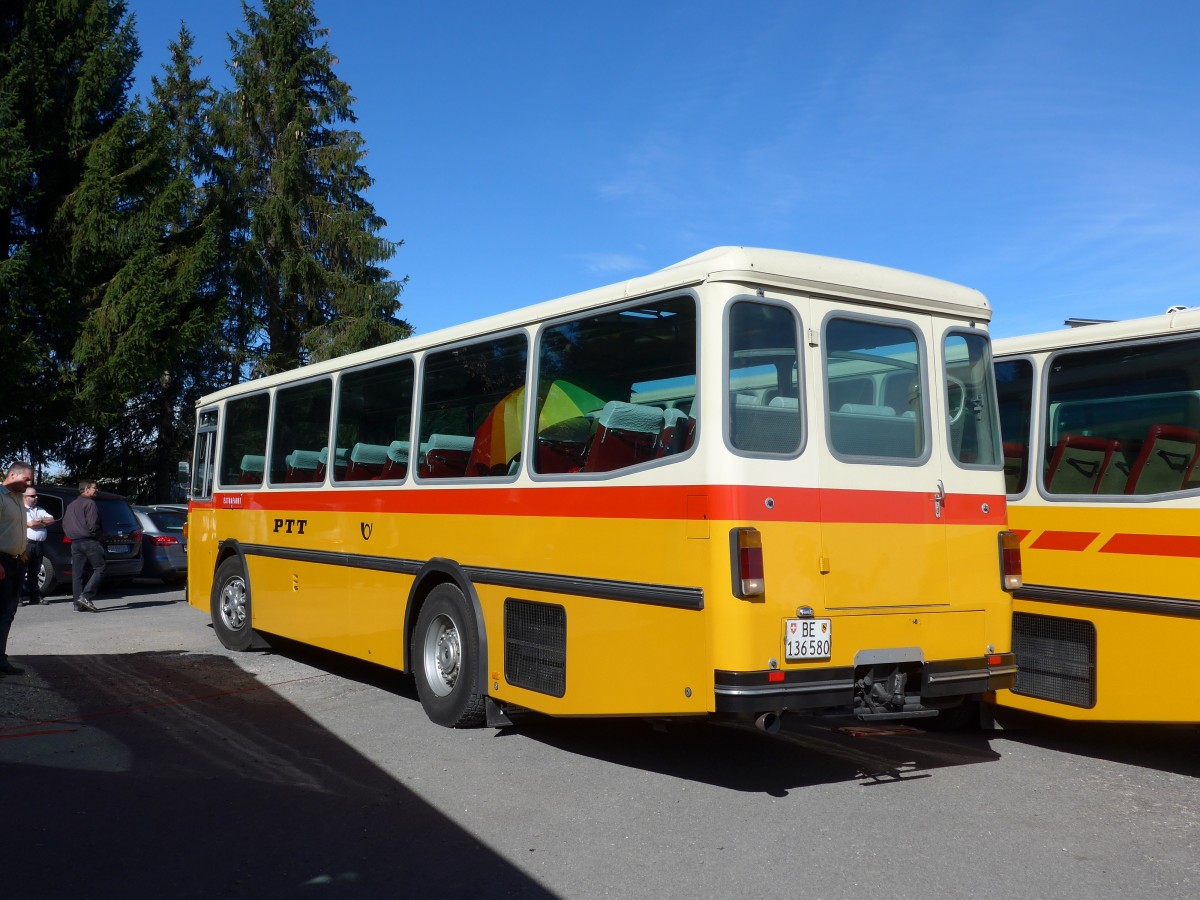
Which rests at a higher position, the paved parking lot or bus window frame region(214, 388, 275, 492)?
bus window frame region(214, 388, 275, 492)

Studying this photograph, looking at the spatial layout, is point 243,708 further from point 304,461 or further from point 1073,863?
point 1073,863

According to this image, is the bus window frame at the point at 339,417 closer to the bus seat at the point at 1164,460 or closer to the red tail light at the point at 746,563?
the red tail light at the point at 746,563

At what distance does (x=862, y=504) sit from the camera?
5902mm

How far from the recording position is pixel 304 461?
9.84 metres

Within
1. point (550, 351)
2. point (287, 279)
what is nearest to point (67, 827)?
point (550, 351)

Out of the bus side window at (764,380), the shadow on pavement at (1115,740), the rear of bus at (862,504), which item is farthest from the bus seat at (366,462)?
the shadow on pavement at (1115,740)

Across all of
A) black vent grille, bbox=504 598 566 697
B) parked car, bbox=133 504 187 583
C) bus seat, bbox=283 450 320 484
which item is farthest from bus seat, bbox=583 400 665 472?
parked car, bbox=133 504 187 583

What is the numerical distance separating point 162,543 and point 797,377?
15.8 m

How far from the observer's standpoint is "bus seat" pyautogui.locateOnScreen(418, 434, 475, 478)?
25.1 ft

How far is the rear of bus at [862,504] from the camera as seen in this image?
548 centimetres

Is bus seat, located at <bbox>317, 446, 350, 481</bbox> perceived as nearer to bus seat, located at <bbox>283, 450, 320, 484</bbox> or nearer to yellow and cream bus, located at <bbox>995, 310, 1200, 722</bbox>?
bus seat, located at <bbox>283, 450, 320, 484</bbox>

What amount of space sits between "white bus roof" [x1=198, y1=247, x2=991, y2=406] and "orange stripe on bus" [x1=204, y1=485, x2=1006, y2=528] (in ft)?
3.49

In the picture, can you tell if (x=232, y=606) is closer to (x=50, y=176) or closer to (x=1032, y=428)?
(x=1032, y=428)

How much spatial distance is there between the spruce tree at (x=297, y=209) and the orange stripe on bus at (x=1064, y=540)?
Result: 1006 inches
